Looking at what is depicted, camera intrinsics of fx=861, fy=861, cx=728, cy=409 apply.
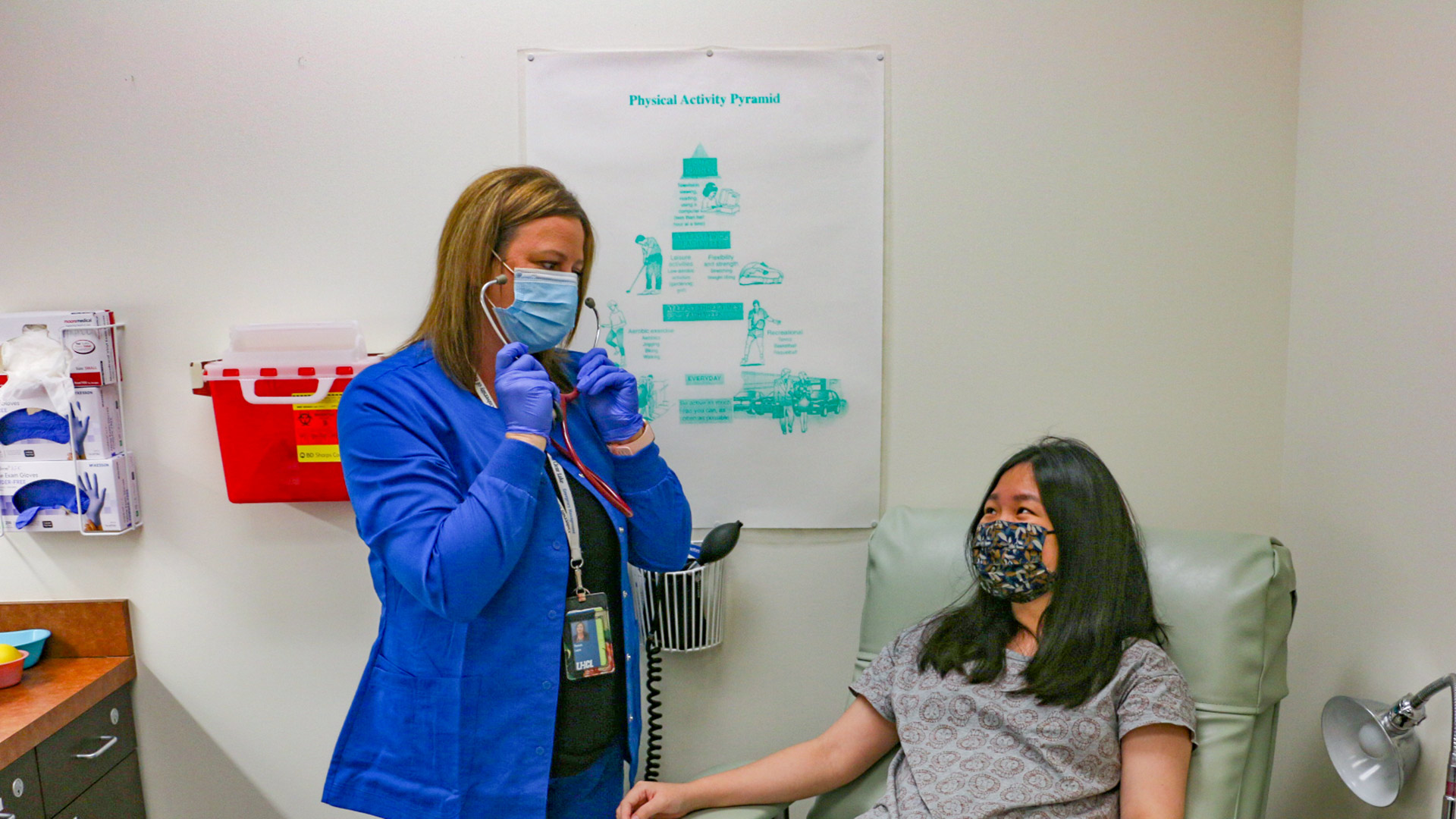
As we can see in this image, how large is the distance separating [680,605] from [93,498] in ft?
4.11

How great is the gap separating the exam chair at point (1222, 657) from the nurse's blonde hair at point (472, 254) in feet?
2.74

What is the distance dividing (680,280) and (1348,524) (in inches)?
52.9

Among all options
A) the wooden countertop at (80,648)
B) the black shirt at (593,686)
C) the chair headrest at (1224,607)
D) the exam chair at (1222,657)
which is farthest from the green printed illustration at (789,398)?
the wooden countertop at (80,648)

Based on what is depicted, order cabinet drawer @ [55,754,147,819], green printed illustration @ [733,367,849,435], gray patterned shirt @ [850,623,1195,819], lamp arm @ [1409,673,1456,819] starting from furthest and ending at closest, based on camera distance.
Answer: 1. green printed illustration @ [733,367,849,435]
2. cabinet drawer @ [55,754,147,819]
3. gray patterned shirt @ [850,623,1195,819]
4. lamp arm @ [1409,673,1456,819]

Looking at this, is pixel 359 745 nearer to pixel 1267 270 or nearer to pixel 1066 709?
pixel 1066 709

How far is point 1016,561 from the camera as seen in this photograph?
4.47 ft

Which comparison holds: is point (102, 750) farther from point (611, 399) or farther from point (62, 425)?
point (611, 399)

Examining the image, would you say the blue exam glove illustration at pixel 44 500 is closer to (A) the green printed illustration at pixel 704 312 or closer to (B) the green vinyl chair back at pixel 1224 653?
(A) the green printed illustration at pixel 704 312

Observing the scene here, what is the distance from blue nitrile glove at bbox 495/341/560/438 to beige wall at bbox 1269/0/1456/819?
4.48 ft

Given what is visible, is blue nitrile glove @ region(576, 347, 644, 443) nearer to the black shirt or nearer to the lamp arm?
the black shirt

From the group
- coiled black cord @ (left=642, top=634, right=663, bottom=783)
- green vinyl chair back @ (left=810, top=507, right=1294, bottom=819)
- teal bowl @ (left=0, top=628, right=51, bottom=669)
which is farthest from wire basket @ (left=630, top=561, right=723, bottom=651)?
teal bowl @ (left=0, top=628, right=51, bottom=669)

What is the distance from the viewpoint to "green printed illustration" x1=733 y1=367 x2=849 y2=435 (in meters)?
1.81

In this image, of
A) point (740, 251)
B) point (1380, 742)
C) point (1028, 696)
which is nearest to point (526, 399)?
point (740, 251)

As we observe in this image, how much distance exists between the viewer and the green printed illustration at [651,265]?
179cm
